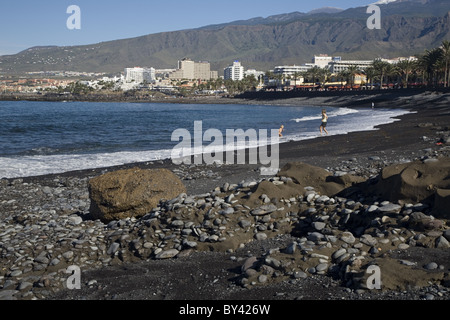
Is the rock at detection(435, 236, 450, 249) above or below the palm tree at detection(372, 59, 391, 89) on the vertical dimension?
below

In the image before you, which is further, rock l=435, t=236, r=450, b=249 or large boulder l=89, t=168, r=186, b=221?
large boulder l=89, t=168, r=186, b=221

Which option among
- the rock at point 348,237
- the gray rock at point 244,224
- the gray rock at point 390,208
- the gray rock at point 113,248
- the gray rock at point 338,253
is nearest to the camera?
the gray rock at point 338,253

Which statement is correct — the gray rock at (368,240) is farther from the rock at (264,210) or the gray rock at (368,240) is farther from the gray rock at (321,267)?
the rock at (264,210)

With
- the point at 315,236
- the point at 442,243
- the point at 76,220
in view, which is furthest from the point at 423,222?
the point at 76,220

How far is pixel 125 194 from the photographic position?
9609mm

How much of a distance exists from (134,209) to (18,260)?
9.08ft

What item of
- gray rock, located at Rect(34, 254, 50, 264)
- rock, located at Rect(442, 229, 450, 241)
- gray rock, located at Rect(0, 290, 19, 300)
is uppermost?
rock, located at Rect(442, 229, 450, 241)

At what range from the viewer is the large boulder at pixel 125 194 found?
960 centimetres

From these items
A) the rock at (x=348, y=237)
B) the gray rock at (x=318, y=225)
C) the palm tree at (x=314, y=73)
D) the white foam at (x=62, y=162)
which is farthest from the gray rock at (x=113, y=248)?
the palm tree at (x=314, y=73)

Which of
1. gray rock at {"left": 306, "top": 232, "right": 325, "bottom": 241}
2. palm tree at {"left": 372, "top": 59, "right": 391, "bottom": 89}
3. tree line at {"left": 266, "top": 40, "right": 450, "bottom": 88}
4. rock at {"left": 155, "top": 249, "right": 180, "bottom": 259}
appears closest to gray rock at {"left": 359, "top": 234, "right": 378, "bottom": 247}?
gray rock at {"left": 306, "top": 232, "right": 325, "bottom": 241}

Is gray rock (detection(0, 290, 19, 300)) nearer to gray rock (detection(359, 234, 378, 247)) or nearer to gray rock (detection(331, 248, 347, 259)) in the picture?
gray rock (detection(331, 248, 347, 259))

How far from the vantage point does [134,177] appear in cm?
992

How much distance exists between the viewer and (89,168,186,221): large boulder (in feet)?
31.5
